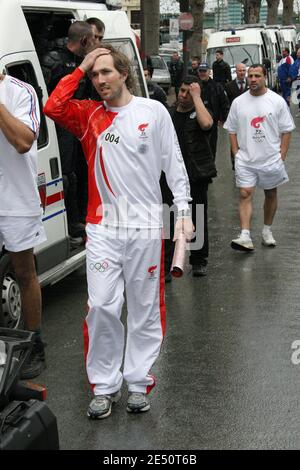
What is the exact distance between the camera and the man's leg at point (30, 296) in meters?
5.60

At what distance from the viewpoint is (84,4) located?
817 cm

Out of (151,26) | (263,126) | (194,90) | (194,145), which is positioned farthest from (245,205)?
(151,26)

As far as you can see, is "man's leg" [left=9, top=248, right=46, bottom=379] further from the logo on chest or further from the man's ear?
the man's ear

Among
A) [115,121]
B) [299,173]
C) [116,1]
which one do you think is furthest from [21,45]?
[299,173]

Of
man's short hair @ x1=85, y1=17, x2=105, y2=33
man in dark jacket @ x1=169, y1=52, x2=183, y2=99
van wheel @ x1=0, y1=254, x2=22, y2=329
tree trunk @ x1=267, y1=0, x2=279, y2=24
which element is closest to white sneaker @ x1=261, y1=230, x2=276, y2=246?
man's short hair @ x1=85, y1=17, x2=105, y2=33

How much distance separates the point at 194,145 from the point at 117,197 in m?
3.41

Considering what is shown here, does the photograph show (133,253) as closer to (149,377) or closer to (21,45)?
(149,377)

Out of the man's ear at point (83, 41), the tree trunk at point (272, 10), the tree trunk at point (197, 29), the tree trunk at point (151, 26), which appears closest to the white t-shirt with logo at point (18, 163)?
the man's ear at point (83, 41)

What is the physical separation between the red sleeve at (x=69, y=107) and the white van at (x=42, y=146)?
25.7 inches

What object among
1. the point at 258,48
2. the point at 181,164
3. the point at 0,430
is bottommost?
the point at 258,48

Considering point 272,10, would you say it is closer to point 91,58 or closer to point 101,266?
point 91,58

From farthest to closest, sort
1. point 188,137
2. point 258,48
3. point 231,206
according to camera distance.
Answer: point 258,48 < point 231,206 < point 188,137

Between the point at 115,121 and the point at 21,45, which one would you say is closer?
the point at 115,121

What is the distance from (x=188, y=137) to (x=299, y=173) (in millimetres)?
7177
